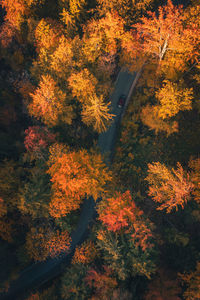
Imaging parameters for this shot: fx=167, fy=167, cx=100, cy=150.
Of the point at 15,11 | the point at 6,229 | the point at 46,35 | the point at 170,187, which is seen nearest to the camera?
the point at 170,187

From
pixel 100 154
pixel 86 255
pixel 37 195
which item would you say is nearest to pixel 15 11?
pixel 100 154

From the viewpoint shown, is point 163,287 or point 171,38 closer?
point 163,287

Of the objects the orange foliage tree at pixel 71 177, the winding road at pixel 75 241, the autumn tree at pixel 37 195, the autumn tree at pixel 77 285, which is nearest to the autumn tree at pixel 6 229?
the autumn tree at pixel 37 195

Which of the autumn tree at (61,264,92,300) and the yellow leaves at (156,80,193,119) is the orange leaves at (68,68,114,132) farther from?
the autumn tree at (61,264,92,300)

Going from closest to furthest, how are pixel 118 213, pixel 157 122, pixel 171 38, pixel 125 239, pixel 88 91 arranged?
pixel 118 213 < pixel 125 239 < pixel 171 38 < pixel 88 91 < pixel 157 122

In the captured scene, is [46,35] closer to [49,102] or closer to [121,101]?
[49,102]
